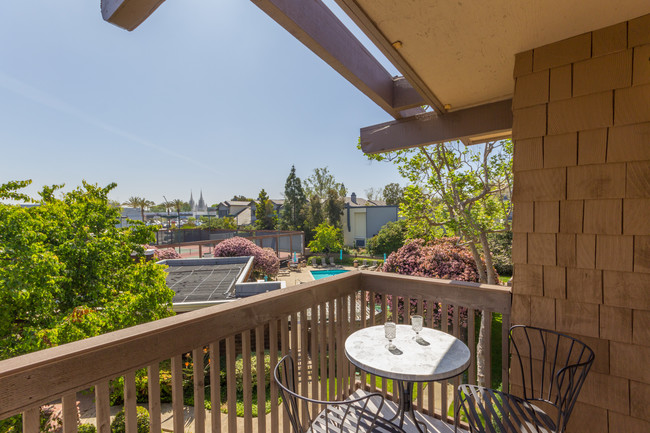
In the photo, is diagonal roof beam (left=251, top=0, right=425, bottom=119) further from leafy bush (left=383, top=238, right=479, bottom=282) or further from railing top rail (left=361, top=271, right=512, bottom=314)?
leafy bush (left=383, top=238, right=479, bottom=282)

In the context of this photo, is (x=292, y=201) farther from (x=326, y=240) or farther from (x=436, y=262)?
(x=436, y=262)

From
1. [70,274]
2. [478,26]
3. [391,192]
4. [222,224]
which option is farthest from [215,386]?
[222,224]

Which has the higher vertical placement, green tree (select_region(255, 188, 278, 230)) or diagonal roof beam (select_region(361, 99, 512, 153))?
diagonal roof beam (select_region(361, 99, 512, 153))

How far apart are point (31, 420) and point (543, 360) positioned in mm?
2189

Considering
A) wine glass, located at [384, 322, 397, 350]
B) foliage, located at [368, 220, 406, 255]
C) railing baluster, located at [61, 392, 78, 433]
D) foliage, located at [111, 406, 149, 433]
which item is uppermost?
railing baluster, located at [61, 392, 78, 433]

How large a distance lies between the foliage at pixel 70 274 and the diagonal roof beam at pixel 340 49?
3.75 metres

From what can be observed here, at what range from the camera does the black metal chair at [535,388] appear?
1.37 m

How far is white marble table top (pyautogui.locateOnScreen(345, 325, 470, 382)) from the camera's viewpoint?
1382mm

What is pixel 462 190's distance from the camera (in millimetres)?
5824

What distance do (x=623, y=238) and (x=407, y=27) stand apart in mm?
1468

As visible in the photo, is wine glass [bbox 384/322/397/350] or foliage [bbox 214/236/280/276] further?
foliage [bbox 214/236/280/276]

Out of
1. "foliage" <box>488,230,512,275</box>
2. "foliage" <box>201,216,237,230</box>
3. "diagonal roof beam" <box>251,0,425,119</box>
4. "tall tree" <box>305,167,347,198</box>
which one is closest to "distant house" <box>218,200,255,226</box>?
"foliage" <box>201,216,237,230</box>

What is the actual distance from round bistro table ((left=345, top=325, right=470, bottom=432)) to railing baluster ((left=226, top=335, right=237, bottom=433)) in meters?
0.58

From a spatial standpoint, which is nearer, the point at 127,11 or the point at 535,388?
the point at 127,11
